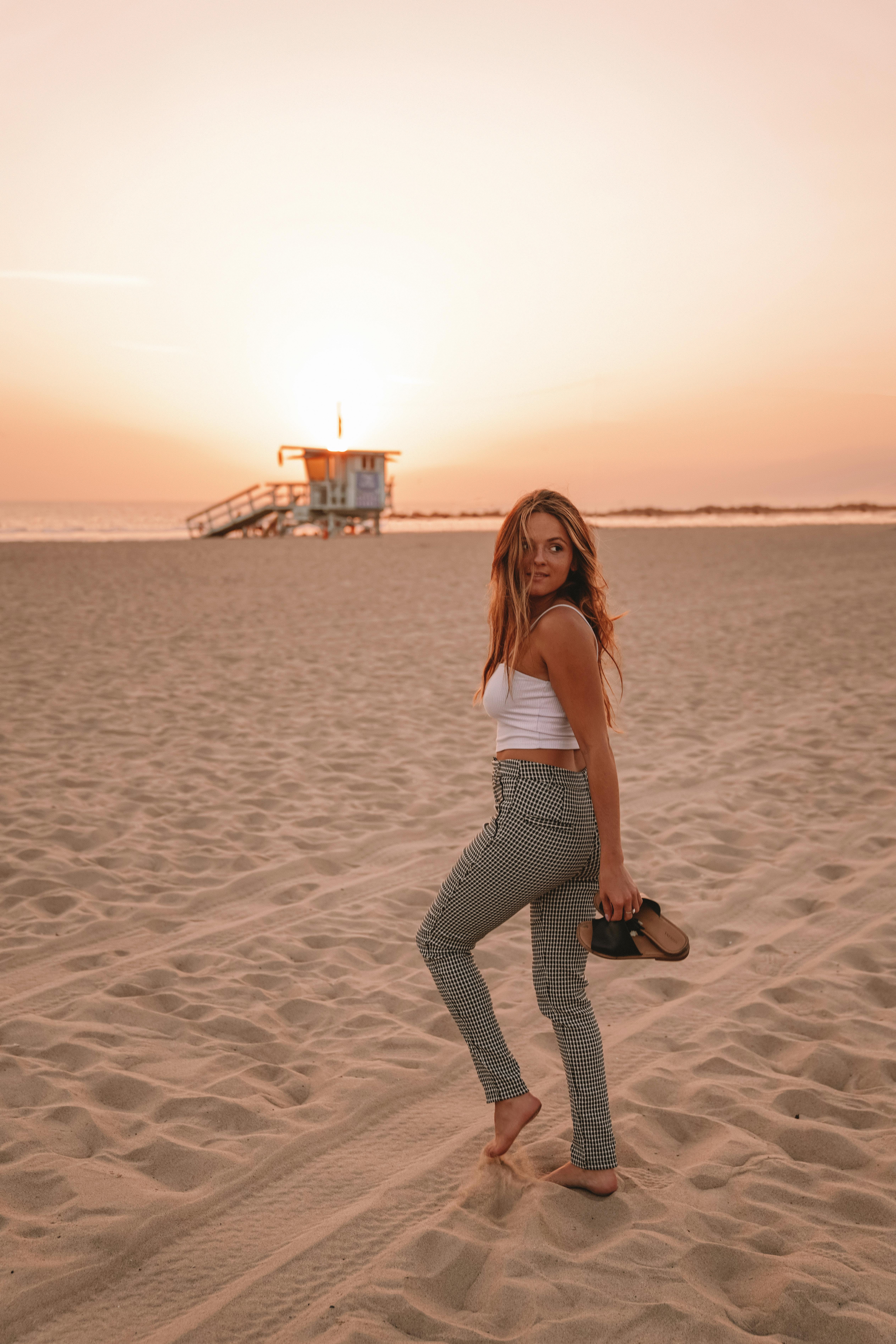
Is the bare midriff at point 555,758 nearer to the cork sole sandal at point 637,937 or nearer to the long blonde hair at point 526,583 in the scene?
the long blonde hair at point 526,583

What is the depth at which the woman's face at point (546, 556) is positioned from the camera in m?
2.40

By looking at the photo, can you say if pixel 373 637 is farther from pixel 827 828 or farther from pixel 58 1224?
pixel 58 1224

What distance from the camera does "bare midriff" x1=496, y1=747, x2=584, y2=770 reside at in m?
2.42

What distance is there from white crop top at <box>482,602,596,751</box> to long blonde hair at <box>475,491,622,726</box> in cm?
5

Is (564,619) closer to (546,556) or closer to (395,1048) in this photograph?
(546,556)

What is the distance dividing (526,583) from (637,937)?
3.10 feet

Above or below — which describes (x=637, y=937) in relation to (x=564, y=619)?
below

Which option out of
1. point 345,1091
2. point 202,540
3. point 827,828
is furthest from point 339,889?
point 202,540

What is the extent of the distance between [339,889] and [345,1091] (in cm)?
176

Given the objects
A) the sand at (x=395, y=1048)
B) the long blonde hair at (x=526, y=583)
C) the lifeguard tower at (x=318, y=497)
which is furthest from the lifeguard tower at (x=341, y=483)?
the long blonde hair at (x=526, y=583)

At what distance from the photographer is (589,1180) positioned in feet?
8.43

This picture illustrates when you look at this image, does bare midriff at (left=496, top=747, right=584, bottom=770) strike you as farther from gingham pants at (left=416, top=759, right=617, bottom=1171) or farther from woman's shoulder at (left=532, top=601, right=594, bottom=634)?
woman's shoulder at (left=532, top=601, right=594, bottom=634)

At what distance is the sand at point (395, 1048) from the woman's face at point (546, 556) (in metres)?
1.66

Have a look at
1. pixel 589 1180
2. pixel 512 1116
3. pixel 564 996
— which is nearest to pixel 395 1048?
pixel 512 1116
